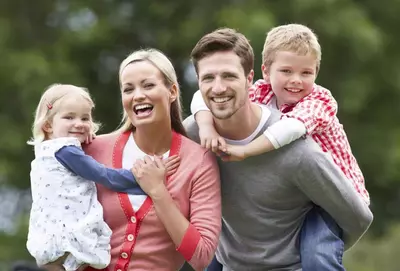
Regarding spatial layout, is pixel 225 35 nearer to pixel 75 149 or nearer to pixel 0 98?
pixel 75 149

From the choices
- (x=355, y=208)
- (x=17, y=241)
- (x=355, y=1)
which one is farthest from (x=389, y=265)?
(x=355, y=208)

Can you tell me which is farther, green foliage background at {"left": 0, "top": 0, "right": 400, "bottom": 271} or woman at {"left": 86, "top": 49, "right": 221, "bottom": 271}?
green foliage background at {"left": 0, "top": 0, "right": 400, "bottom": 271}

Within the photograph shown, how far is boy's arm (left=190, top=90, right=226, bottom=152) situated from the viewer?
187 inches

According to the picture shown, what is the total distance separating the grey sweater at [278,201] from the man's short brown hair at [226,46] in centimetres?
28

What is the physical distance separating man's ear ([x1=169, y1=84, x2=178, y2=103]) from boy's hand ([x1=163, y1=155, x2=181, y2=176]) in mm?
232

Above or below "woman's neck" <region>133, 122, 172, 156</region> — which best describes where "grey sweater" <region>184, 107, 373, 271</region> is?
below

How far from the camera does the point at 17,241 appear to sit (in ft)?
44.3

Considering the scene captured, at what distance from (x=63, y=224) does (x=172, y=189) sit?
1.48 feet

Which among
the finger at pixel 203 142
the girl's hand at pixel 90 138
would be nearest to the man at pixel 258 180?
the finger at pixel 203 142

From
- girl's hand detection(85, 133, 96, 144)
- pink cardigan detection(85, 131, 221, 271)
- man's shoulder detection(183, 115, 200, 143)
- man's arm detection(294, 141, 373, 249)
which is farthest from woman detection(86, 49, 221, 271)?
man's arm detection(294, 141, 373, 249)

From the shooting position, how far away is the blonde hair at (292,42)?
496cm

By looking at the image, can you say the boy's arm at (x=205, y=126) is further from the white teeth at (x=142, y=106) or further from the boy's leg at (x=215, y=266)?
the boy's leg at (x=215, y=266)

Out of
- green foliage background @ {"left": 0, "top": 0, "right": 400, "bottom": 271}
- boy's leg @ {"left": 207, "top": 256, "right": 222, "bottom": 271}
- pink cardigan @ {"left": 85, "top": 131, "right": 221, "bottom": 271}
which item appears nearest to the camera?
pink cardigan @ {"left": 85, "top": 131, "right": 221, "bottom": 271}

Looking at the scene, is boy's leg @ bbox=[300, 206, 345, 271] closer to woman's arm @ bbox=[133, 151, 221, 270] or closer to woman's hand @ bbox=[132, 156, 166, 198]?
woman's arm @ bbox=[133, 151, 221, 270]
